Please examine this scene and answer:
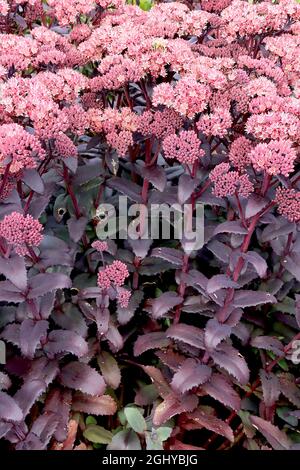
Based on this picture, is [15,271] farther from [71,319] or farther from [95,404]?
[95,404]

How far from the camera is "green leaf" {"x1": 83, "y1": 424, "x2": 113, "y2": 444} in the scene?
7.66ft

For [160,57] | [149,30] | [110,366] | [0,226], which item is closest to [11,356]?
[110,366]

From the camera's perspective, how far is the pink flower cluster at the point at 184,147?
2.04 m

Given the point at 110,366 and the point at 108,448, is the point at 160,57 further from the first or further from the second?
the point at 108,448

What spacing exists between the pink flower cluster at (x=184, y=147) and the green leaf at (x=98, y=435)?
3.90 ft

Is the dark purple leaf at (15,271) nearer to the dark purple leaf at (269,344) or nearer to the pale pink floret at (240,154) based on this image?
the pale pink floret at (240,154)

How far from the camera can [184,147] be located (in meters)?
2.04

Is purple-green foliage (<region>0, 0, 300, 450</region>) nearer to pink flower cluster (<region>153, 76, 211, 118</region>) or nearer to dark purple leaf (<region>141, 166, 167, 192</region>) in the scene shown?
dark purple leaf (<region>141, 166, 167, 192</region>)

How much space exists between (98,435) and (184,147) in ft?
4.12

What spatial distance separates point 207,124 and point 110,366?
111 centimetres

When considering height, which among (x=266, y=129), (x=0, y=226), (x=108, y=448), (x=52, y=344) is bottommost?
(x=108, y=448)

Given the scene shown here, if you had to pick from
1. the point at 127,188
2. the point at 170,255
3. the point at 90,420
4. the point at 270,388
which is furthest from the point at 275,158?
the point at 90,420

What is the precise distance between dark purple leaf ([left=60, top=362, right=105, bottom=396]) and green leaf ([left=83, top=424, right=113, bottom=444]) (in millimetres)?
222
